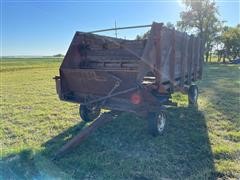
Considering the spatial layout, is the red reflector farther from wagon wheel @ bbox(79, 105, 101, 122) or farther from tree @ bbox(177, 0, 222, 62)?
tree @ bbox(177, 0, 222, 62)

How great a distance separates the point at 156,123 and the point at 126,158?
3.13 feet

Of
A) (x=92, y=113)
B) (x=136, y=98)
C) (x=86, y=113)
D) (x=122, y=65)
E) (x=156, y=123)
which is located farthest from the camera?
(x=92, y=113)

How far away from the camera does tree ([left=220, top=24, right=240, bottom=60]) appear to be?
4153 cm

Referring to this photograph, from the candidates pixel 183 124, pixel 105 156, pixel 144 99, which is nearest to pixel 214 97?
pixel 183 124

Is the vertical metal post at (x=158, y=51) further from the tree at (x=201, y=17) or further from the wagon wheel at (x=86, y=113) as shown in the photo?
the tree at (x=201, y=17)

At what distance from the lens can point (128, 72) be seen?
3.87 metres

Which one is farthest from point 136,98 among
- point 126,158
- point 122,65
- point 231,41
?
point 231,41

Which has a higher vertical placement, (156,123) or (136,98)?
(136,98)

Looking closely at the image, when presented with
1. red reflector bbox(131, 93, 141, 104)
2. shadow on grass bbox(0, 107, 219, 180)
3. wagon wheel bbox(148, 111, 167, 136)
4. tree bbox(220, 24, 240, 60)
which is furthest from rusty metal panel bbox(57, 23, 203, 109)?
tree bbox(220, 24, 240, 60)

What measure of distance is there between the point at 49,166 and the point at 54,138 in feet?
3.97

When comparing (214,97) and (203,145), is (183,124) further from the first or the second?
(214,97)

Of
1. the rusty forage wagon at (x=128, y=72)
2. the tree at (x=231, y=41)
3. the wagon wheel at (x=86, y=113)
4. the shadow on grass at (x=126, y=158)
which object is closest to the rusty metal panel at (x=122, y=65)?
the rusty forage wagon at (x=128, y=72)

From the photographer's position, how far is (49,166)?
3273mm

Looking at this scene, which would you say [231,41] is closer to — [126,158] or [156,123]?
[156,123]
